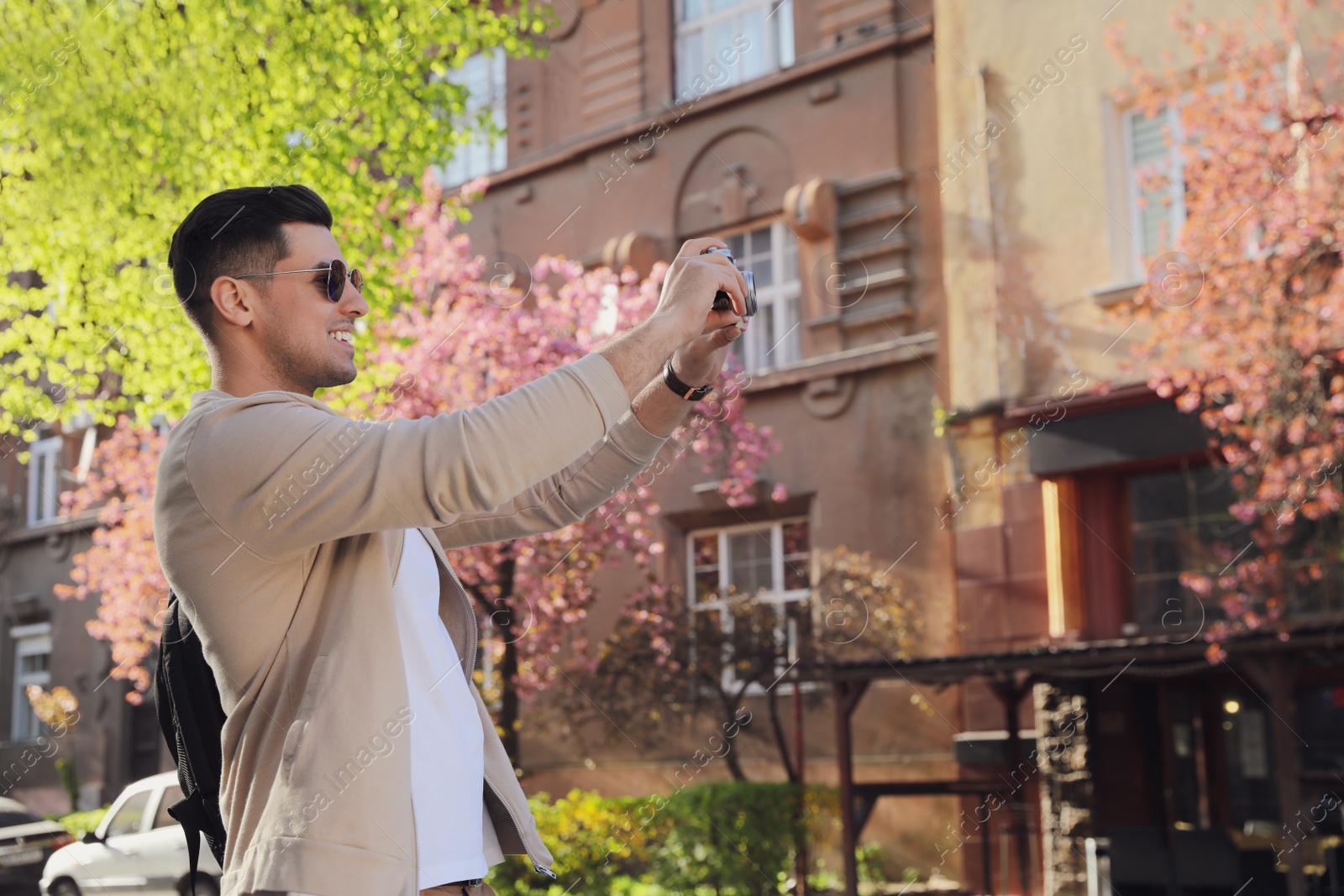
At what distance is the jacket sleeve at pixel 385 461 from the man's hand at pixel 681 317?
36 millimetres

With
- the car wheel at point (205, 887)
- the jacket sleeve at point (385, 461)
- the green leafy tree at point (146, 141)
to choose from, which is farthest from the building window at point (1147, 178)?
the jacket sleeve at point (385, 461)

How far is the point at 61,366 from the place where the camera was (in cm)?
1037

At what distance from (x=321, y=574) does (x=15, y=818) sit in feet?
47.9

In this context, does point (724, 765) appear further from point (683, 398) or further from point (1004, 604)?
point (683, 398)

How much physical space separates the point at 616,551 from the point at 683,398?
13.1 m

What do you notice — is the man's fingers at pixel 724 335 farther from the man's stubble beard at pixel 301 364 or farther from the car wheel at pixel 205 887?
the car wheel at pixel 205 887

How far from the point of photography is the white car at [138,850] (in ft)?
41.1

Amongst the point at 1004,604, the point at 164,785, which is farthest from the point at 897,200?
the point at 164,785

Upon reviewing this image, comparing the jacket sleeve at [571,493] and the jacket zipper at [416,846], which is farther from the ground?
the jacket sleeve at [571,493]

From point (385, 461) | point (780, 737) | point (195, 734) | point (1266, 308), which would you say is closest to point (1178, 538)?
point (1266, 308)

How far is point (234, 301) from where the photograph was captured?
7.23 ft

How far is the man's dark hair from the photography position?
87.5 inches

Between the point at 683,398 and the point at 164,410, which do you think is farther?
the point at 164,410

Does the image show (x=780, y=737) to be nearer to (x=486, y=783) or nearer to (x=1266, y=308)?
(x=1266, y=308)
